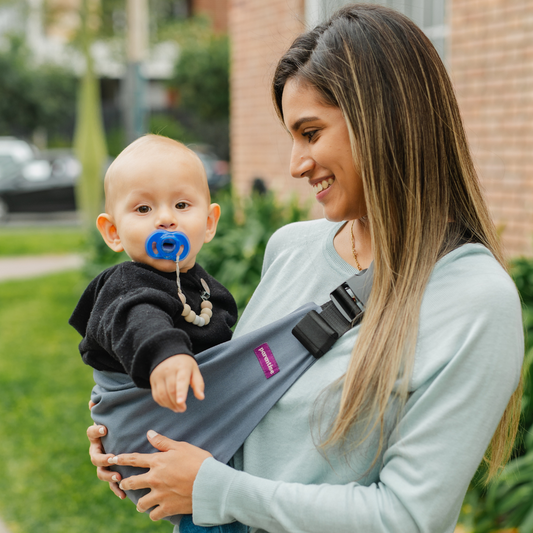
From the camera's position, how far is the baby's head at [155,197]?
1.66 meters

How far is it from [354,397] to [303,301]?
1.22 ft

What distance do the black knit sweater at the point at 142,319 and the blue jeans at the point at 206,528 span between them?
15.3 inches

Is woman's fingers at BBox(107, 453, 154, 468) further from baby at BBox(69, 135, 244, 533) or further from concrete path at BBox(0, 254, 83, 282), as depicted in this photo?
concrete path at BBox(0, 254, 83, 282)

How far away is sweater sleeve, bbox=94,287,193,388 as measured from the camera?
138cm

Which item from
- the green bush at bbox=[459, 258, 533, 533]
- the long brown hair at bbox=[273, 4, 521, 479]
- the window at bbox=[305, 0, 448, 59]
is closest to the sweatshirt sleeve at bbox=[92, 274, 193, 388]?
the long brown hair at bbox=[273, 4, 521, 479]

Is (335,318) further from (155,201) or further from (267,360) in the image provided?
(155,201)

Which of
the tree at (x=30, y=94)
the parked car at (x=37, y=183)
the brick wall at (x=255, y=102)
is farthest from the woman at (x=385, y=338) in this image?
the tree at (x=30, y=94)

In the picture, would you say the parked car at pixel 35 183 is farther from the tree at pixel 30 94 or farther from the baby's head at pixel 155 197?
the baby's head at pixel 155 197

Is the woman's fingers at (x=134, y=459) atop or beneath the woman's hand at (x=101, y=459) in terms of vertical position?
atop

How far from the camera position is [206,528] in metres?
1.56

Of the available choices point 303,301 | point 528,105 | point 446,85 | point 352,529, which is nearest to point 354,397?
point 352,529

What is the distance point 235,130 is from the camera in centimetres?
820

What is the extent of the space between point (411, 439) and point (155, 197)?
2.76 feet

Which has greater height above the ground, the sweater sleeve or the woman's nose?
the woman's nose
